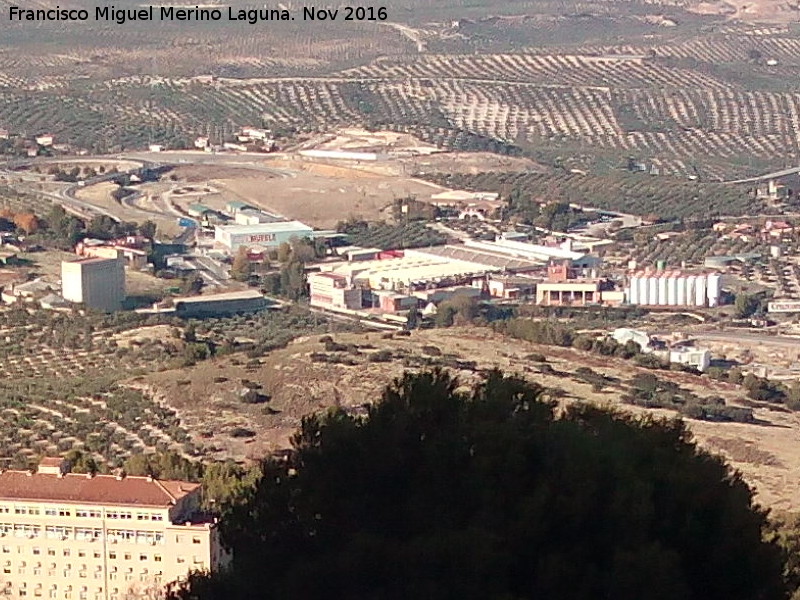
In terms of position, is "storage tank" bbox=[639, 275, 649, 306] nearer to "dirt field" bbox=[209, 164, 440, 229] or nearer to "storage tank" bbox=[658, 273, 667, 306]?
"storage tank" bbox=[658, 273, 667, 306]

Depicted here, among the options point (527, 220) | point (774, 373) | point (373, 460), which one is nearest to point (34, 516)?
point (373, 460)

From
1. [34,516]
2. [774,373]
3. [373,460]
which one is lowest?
[774,373]

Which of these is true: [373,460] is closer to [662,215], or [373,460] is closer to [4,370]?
[4,370]

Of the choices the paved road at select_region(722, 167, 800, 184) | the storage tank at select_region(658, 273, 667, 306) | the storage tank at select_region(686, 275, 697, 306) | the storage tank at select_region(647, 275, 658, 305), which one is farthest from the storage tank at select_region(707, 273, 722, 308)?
the paved road at select_region(722, 167, 800, 184)

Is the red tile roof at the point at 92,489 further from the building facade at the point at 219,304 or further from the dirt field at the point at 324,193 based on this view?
the dirt field at the point at 324,193

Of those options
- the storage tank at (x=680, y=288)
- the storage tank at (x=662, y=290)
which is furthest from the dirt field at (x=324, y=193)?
the storage tank at (x=680, y=288)

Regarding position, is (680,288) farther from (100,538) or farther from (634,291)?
(100,538)

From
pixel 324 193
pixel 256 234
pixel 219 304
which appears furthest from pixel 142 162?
pixel 219 304
